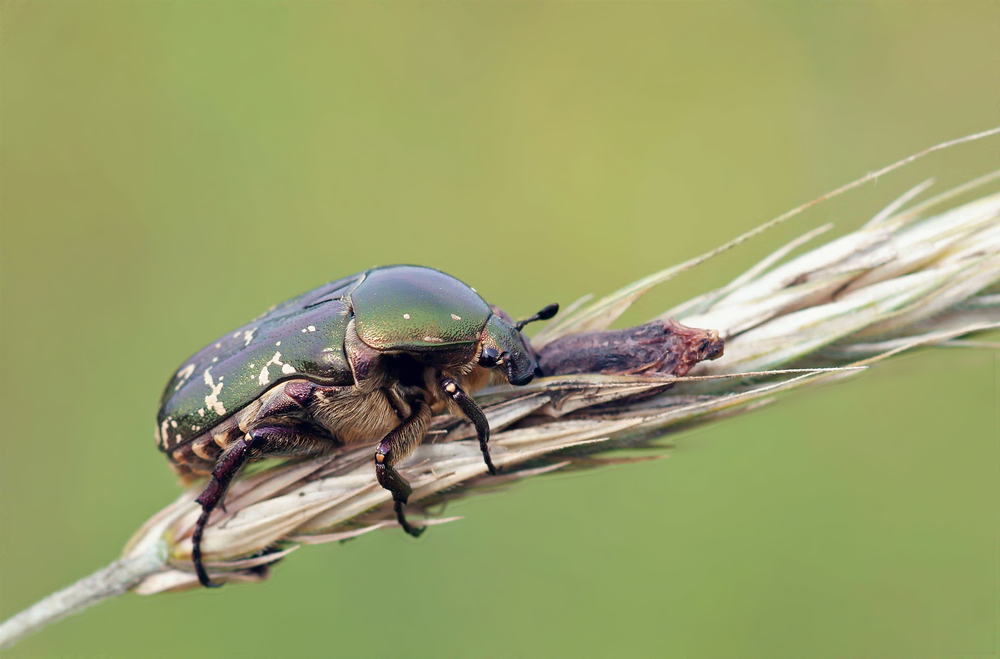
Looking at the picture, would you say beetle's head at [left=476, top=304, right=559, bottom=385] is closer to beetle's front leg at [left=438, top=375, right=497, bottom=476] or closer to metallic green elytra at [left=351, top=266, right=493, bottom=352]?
metallic green elytra at [left=351, top=266, right=493, bottom=352]

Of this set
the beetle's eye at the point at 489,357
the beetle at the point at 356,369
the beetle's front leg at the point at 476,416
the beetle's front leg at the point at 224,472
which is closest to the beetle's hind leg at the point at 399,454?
the beetle at the point at 356,369

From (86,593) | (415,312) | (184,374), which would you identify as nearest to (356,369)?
(415,312)

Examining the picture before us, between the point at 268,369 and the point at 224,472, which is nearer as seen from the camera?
the point at 224,472

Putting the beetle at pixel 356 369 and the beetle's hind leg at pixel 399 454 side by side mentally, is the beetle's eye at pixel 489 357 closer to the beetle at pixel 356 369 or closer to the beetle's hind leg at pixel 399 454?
the beetle at pixel 356 369

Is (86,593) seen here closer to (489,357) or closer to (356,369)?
(356,369)

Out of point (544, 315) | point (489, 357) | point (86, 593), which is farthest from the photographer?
point (544, 315)

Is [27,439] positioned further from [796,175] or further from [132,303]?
[796,175]
